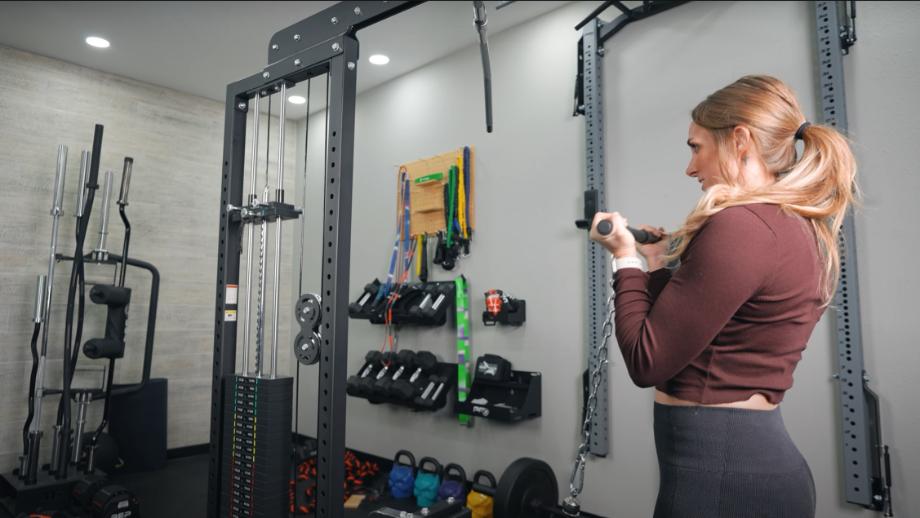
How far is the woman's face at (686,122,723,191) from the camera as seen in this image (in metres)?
1.11

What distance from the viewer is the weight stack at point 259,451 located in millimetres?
1658

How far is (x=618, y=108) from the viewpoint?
9.47 ft

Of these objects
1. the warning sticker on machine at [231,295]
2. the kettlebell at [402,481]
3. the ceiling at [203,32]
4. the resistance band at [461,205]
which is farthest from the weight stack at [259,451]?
the ceiling at [203,32]

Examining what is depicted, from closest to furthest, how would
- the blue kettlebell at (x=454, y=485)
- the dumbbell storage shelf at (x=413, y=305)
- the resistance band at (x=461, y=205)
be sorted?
the blue kettlebell at (x=454, y=485) < the dumbbell storage shelf at (x=413, y=305) < the resistance band at (x=461, y=205)

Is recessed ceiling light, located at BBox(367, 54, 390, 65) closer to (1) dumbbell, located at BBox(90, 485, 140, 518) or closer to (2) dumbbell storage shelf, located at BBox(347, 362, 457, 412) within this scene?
(2) dumbbell storage shelf, located at BBox(347, 362, 457, 412)

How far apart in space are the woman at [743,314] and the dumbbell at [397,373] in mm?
2549

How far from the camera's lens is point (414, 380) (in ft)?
11.2

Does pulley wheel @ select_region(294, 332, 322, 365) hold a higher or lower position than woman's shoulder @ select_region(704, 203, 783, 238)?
lower

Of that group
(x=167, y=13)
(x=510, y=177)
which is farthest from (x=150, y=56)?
(x=510, y=177)

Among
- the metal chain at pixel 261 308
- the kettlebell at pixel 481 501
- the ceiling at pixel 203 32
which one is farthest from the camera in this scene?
the ceiling at pixel 203 32

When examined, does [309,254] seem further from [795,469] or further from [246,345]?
[795,469]

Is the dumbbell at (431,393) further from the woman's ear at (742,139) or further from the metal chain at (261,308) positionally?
the woman's ear at (742,139)

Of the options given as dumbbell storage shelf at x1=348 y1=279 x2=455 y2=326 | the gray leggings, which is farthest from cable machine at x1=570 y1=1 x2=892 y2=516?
dumbbell storage shelf at x1=348 y1=279 x2=455 y2=326

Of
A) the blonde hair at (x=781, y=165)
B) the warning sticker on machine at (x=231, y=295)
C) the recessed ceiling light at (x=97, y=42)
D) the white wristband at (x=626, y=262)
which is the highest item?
the recessed ceiling light at (x=97, y=42)
